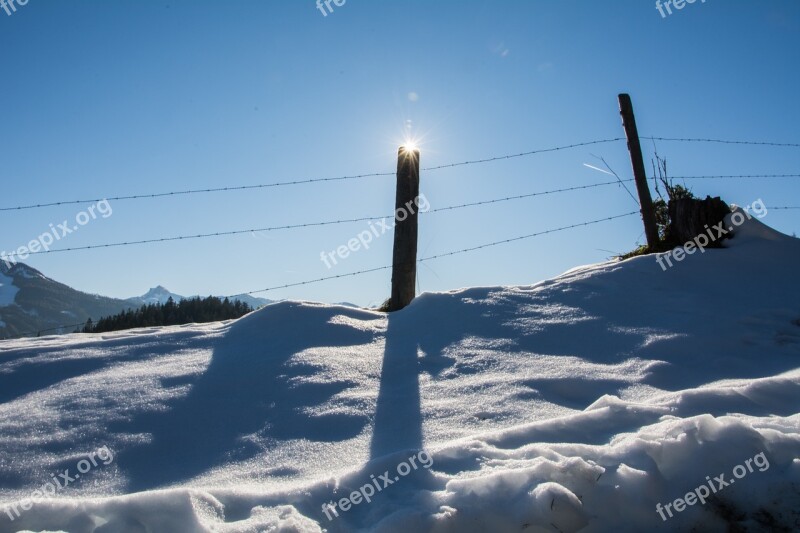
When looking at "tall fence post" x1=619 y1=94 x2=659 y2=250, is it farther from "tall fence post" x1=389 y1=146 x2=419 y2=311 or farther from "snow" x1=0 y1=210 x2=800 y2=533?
"tall fence post" x1=389 y1=146 x2=419 y2=311

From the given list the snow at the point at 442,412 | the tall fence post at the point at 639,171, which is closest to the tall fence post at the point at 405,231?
the snow at the point at 442,412

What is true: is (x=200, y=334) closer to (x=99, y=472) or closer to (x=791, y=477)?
(x=99, y=472)

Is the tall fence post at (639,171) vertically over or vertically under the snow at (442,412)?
over

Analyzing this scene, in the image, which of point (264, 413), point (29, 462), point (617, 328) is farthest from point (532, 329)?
point (29, 462)

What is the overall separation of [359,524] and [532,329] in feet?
7.14

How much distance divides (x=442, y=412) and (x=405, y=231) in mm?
2646

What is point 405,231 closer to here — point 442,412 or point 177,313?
point 442,412

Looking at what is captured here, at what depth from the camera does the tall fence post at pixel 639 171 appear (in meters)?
5.54

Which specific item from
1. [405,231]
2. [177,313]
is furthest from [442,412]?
[177,313]

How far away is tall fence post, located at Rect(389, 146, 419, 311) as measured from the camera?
4707mm

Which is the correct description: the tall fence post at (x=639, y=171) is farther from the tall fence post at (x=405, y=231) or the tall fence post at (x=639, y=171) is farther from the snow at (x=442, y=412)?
the tall fence post at (x=405, y=231)

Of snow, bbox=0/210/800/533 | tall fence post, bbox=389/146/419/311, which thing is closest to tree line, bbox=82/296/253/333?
tall fence post, bbox=389/146/419/311

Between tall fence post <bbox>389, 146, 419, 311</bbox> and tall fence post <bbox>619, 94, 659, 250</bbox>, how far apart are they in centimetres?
254

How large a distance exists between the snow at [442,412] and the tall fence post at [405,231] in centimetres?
66
